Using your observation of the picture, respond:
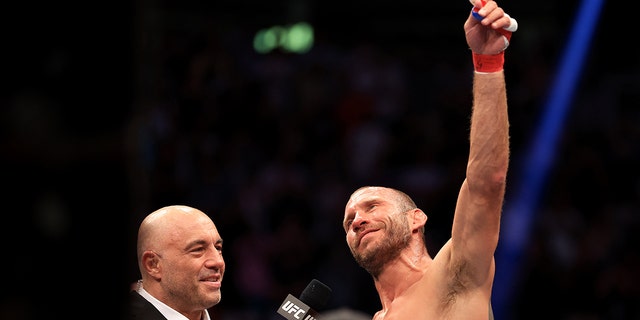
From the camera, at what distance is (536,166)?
686cm

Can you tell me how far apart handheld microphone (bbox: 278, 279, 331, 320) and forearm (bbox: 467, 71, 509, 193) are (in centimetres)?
71

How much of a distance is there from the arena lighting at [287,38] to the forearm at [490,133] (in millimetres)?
5273

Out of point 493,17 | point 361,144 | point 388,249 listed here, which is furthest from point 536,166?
point 493,17

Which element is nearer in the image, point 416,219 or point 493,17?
point 493,17

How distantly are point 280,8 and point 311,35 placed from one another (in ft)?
3.34

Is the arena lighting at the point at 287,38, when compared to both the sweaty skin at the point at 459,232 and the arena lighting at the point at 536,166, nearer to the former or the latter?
the arena lighting at the point at 536,166

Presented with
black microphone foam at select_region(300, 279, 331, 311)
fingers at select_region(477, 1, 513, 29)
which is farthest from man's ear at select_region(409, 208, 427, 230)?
fingers at select_region(477, 1, 513, 29)

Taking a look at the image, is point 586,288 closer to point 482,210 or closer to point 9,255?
point 482,210

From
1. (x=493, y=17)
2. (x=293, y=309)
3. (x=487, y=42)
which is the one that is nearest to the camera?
(x=493, y=17)

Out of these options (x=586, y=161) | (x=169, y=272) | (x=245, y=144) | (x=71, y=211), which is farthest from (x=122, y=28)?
(x=586, y=161)

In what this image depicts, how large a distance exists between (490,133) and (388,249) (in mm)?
652

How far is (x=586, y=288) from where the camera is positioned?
6422 mm

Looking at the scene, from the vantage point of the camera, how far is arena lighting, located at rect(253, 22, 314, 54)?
7836mm

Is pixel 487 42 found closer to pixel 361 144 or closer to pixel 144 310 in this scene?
pixel 144 310
